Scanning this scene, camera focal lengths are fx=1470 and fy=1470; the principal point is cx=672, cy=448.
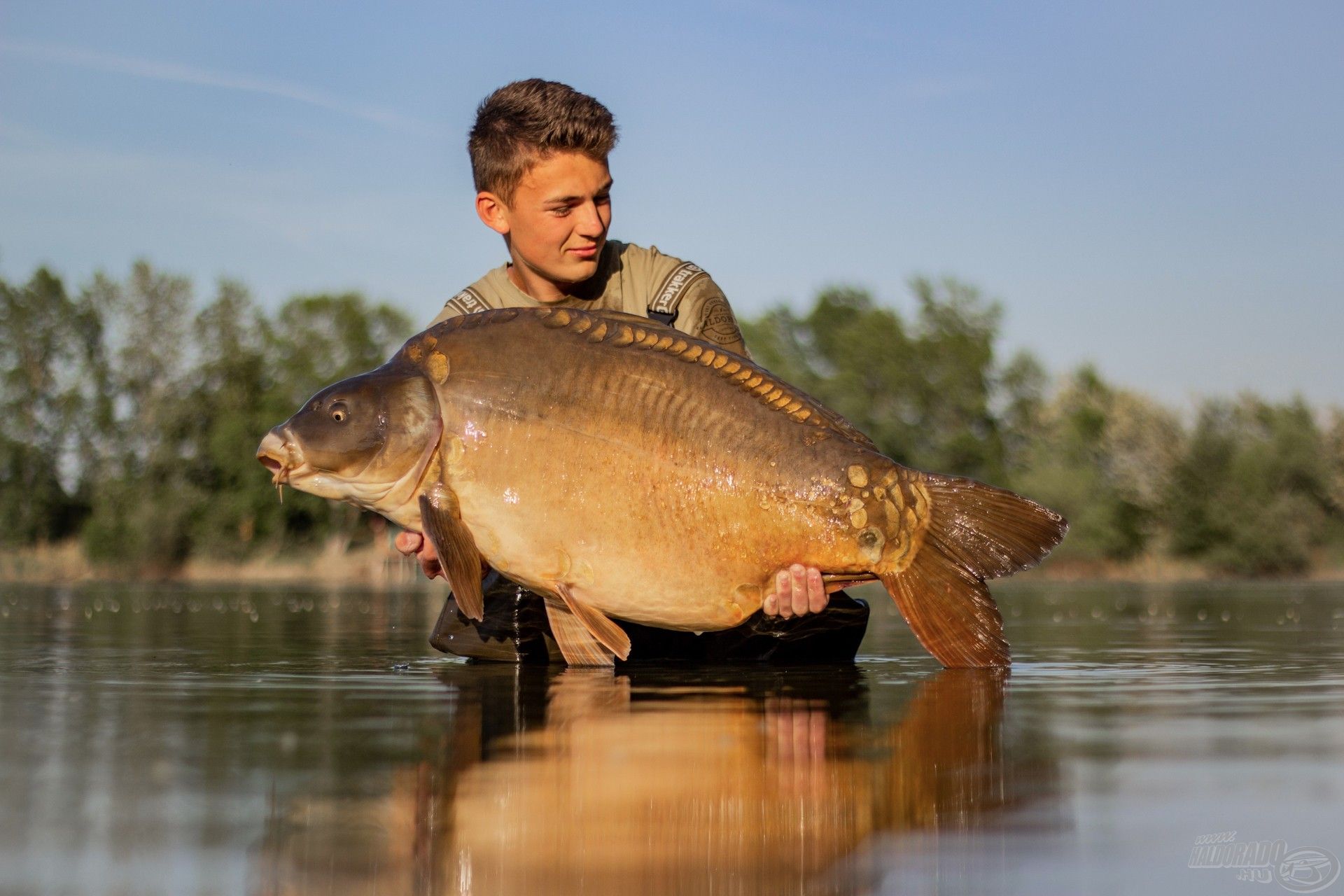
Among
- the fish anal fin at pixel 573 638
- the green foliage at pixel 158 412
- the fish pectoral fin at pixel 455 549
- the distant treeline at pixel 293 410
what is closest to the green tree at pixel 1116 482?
the distant treeline at pixel 293 410

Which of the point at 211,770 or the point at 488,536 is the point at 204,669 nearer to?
the point at 488,536

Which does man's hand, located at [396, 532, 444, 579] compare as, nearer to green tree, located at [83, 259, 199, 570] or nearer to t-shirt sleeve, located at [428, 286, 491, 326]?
t-shirt sleeve, located at [428, 286, 491, 326]

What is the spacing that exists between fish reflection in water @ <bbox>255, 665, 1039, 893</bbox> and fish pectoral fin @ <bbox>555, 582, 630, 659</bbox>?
17.4 inches

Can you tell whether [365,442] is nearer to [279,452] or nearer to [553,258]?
[279,452]

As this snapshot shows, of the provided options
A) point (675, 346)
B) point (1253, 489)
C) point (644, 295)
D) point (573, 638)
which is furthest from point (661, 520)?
point (1253, 489)

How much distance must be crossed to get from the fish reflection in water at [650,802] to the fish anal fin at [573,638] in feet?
2.73

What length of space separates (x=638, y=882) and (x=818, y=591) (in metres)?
2.36

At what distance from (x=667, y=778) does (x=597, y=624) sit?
5.45 feet

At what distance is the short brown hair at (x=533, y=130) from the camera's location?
5.45 metres

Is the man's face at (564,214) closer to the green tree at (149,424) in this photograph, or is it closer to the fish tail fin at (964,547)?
the fish tail fin at (964,547)

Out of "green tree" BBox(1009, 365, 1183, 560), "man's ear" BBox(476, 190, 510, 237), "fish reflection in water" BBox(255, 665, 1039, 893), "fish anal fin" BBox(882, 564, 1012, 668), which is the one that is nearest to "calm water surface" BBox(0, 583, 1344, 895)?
"fish reflection in water" BBox(255, 665, 1039, 893)

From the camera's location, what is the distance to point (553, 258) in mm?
5492

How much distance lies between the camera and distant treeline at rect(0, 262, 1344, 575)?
37.3 m

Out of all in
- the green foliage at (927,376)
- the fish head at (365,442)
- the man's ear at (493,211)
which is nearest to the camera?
the fish head at (365,442)
